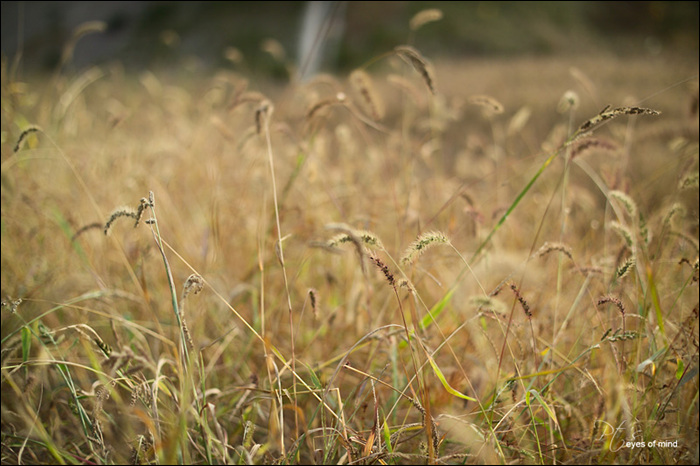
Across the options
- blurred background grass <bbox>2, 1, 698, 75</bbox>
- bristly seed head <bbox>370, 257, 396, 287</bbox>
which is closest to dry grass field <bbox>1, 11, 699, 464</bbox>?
bristly seed head <bbox>370, 257, 396, 287</bbox>

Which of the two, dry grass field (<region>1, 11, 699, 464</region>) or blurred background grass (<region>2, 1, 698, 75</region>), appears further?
blurred background grass (<region>2, 1, 698, 75</region>)

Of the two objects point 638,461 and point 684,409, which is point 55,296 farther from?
point 684,409

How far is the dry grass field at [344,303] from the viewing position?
0.88 meters

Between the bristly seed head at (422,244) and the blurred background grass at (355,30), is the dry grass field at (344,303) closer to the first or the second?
Result: the bristly seed head at (422,244)

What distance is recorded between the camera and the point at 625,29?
6301 millimetres

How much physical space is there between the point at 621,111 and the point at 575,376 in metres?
0.73

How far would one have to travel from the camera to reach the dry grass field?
34.5 inches

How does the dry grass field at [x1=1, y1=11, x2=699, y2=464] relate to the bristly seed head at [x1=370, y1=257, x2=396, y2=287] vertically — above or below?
below

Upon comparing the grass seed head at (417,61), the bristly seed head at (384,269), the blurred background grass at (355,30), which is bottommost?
the bristly seed head at (384,269)

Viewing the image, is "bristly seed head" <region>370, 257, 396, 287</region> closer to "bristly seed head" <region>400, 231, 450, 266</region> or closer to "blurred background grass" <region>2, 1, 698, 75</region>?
"bristly seed head" <region>400, 231, 450, 266</region>

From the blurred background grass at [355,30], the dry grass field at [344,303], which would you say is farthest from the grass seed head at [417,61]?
the blurred background grass at [355,30]

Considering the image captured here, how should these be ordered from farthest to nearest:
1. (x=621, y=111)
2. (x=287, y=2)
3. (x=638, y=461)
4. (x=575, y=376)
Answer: (x=287, y=2) → (x=575, y=376) → (x=638, y=461) → (x=621, y=111)

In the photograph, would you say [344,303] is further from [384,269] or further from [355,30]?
[355,30]

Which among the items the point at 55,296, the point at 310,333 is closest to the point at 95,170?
the point at 55,296
